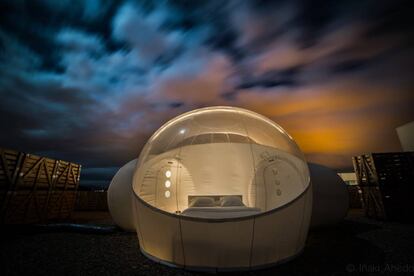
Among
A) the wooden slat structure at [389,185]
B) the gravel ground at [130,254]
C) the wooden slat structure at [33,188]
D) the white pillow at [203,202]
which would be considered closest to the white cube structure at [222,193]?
the white pillow at [203,202]

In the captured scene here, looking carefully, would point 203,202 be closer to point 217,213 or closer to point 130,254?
point 217,213

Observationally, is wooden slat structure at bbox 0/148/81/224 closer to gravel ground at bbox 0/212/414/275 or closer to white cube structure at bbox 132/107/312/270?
gravel ground at bbox 0/212/414/275

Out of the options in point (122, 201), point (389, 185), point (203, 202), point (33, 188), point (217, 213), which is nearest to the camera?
point (217, 213)

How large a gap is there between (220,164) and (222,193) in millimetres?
1178

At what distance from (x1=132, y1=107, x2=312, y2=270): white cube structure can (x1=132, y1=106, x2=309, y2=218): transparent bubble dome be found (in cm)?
3

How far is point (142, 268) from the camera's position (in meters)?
3.47

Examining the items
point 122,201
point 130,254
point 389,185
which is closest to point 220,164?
point 122,201

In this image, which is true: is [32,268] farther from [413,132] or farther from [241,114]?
[413,132]

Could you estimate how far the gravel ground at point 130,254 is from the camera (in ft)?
11.0

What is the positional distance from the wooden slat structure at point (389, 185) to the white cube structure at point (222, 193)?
5.77 meters

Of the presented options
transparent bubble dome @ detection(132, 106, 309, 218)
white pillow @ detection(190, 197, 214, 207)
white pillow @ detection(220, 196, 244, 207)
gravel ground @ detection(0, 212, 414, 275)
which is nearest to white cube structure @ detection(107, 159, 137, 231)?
gravel ground @ detection(0, 212, 414, 275)

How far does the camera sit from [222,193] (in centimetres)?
783

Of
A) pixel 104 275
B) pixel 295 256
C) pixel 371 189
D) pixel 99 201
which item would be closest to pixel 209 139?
pixel 295 256

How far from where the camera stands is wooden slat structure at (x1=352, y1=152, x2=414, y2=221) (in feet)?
26.8
